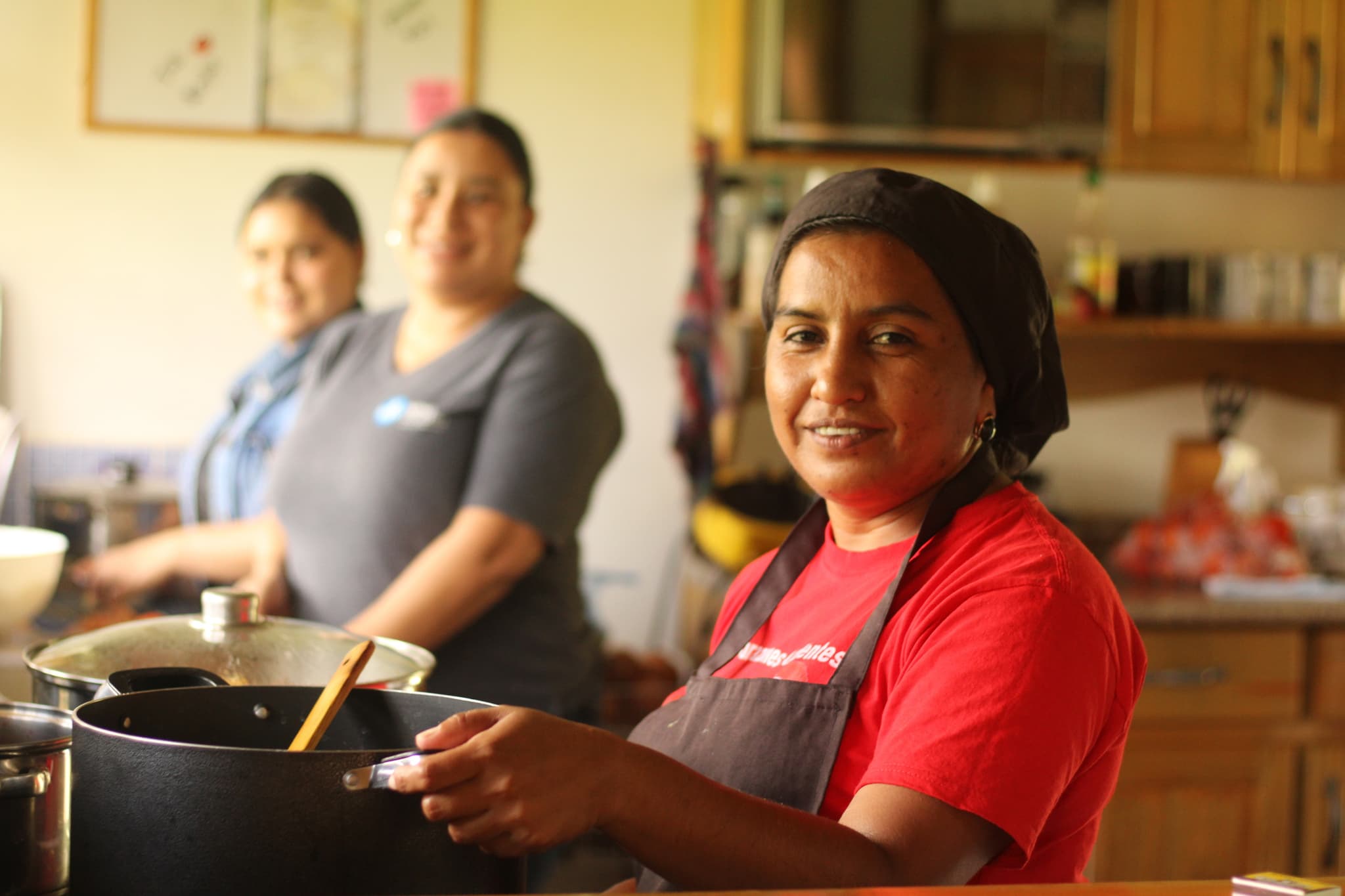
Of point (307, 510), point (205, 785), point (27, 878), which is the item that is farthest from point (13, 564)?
point (205, 785)

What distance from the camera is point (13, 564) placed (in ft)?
4.25

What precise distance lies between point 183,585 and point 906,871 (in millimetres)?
1617

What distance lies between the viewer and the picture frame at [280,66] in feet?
10.1

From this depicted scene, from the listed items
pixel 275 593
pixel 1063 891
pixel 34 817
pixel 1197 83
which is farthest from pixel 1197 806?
pixel 34 817

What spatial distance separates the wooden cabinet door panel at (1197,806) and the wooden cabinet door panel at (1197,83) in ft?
4.15

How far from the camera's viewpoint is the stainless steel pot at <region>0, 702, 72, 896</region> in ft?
2.26

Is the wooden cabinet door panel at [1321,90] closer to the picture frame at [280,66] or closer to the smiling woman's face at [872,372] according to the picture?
the picture frame at [280,66]

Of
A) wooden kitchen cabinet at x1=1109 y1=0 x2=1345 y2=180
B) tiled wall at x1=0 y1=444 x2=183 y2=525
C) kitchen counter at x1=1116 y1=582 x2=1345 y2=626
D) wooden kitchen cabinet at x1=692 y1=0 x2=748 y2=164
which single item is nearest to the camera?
kitchen counter at x1=1116 y1=582 x2=1345 y2=626

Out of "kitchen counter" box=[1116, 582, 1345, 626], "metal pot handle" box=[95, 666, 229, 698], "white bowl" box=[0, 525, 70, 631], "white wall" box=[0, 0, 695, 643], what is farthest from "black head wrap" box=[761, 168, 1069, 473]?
"white wall" box=[0, 0, 695, 643]

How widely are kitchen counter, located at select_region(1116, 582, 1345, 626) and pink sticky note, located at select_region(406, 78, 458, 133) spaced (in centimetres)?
192

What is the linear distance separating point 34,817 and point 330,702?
16 cm

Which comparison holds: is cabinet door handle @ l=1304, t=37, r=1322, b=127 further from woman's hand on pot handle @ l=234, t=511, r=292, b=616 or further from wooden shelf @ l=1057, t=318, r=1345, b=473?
woman's hand on pot handle @ l=234, t=511, r=292, b=616

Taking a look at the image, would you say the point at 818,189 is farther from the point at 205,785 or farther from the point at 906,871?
the point at 205,785

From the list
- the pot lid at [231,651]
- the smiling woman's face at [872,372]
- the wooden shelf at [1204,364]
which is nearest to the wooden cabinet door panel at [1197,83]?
the wooden shelf at [1204,364]
